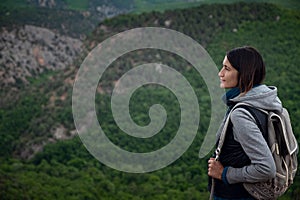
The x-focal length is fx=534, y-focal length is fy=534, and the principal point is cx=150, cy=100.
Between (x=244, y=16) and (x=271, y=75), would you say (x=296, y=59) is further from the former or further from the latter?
(x=244, y=16)

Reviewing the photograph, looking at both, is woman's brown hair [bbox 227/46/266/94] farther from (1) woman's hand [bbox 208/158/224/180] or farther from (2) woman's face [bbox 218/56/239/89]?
(1) woman's hand [bbox 208/158/224/180]

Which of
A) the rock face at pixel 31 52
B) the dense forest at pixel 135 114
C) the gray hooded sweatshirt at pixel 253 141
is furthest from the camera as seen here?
the rock face at pixel 31 52

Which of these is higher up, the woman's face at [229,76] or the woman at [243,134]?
the woman's face at [229,76]

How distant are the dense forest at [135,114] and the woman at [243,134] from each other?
937cm

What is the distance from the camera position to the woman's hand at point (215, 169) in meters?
2.89

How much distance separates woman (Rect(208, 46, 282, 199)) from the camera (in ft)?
8.93

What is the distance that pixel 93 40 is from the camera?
25094 millimetres

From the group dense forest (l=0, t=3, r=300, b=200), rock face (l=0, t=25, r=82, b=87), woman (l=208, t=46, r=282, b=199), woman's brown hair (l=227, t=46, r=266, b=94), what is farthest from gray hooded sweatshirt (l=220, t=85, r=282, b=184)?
rock face (l=0, t=25, r=82, b=87)

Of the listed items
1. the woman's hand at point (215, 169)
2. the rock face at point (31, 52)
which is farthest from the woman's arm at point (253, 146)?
the rock face at point (31, 52)

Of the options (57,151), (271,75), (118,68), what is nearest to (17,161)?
(57,151)

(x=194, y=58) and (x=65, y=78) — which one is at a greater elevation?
(x=65, y=78)

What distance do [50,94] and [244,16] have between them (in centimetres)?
988

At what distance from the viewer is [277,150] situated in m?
2.78

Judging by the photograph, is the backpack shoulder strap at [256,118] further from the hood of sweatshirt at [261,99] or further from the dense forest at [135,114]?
the dense forest at [135,114]
